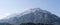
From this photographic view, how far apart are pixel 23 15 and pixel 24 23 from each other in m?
0.60

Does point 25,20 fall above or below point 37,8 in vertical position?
below

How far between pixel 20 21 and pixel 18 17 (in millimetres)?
313

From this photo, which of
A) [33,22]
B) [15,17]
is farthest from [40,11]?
[15,17]

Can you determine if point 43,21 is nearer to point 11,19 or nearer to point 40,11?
point 40,11

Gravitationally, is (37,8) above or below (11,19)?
above

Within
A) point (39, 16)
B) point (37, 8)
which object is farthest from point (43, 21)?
point (37, 8)

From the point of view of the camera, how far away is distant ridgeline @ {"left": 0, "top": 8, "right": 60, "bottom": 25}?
384 inches

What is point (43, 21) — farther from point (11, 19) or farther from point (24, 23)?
point (11, 19)

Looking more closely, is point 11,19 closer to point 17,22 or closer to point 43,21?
point 17,22

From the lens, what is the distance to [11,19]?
984 cm

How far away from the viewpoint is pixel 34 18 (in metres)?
9.94

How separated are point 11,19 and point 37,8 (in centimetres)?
191

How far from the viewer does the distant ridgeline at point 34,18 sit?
9.74 m

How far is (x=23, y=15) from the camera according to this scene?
10.0 metres
